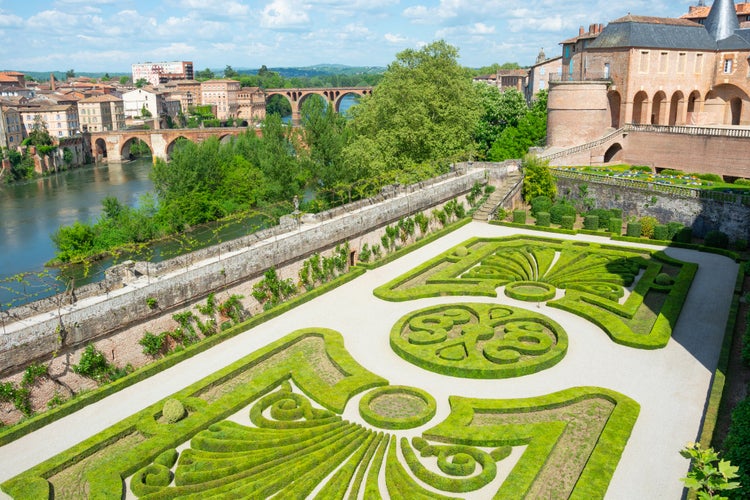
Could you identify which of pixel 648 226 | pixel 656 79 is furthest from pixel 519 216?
pixel 656 79

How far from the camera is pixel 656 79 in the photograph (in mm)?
48812

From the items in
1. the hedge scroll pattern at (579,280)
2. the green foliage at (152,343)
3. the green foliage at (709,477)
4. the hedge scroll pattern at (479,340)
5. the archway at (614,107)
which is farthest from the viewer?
the archway at (614,107)

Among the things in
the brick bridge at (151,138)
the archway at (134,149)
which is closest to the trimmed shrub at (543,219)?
the brick bridge at (151,138)

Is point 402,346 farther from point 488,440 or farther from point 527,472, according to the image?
Answer: point 527,472

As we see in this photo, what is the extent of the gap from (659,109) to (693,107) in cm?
358

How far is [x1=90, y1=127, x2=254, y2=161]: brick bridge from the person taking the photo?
91438 mm

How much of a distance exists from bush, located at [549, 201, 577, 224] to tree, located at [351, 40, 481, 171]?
8559mm

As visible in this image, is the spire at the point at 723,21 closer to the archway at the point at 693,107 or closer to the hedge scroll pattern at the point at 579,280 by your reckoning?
the archway at the point at 693,107

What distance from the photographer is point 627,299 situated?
25453 mm

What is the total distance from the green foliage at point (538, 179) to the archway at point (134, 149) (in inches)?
2767

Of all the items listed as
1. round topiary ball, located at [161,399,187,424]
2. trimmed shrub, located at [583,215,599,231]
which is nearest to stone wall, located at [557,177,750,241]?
trimmed shrub, located at [583,215,599,231]

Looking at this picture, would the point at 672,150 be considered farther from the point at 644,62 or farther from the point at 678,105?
the point at 678,105

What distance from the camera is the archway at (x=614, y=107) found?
163ft

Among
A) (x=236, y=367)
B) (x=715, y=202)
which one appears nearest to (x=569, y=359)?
Result: (x=236, y=367)
